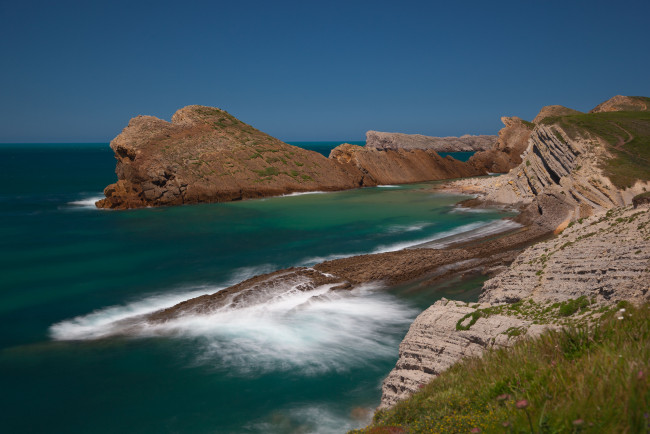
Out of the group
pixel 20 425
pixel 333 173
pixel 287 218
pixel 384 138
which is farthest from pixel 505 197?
pixel 384 138

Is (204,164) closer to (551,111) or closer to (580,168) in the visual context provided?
→ (580,168)

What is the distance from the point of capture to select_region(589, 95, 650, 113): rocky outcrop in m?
62.9

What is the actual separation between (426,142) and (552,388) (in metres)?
160

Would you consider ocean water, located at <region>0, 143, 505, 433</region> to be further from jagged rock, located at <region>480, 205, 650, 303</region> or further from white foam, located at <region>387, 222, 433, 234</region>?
jagged rock, located at <region>480, 205, 650, 303</region>

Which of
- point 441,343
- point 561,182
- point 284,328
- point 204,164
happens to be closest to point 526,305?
point 441,343

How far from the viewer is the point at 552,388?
4301 mm

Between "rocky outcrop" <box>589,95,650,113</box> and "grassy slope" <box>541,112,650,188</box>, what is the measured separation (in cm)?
3151

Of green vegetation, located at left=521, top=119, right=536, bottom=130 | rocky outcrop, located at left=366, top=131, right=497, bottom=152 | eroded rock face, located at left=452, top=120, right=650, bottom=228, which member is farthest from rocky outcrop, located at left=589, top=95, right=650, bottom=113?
rocky outcrop, located at left=366, top=131, right=497, bottom=152

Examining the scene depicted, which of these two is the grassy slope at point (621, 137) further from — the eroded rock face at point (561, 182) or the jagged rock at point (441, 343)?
the jagged rock at point (441, 343)

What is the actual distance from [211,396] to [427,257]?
11.4 meters

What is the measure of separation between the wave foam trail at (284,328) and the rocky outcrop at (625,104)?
63415mm

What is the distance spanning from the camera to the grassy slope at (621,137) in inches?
915

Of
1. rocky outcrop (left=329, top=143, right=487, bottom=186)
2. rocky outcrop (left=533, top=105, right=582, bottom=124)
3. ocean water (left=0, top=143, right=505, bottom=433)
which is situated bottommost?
ocean water (left=0, top=143, right=505, bottom=433)

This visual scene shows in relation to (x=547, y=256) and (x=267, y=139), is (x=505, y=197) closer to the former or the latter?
(x=547, y=256)
